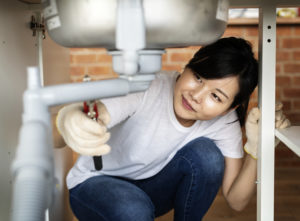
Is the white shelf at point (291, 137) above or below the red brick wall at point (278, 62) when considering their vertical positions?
below

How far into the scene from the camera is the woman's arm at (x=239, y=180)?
1030 millimetres

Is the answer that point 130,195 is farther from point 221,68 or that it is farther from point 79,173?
point 221,68

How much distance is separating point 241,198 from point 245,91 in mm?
310

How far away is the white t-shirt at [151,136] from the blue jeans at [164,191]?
0.09ft

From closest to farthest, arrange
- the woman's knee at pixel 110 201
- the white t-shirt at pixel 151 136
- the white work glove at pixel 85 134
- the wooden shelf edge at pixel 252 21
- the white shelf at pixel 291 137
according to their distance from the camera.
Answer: the white work glove at pixel 85 134
the white shelf at pixel 291 137
the woman's knee at pixel 110 201
the white t-shirt at pixel 151 136
the wooden shelf edge at pixel 252 21

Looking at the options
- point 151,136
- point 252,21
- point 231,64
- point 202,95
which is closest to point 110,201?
point 151,136

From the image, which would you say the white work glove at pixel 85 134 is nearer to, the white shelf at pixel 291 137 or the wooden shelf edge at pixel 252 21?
the white shelf at pixel 291 137

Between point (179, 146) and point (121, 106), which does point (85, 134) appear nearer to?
point (121, 106)

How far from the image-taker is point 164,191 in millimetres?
1069

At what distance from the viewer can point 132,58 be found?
465mm

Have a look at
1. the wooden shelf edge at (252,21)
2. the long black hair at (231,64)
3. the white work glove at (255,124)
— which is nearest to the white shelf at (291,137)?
the white work glove at (255,124)

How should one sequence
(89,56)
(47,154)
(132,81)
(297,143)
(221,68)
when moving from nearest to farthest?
(47,154)
(132,81)
(297,143)
(221,68)
(89,56)

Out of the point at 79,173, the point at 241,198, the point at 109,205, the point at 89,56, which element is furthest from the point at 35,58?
the point at 89,56

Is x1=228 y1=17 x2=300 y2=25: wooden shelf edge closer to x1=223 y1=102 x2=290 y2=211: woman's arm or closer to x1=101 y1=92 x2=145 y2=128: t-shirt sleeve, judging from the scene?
x1=223 y1=102 x2=290 y2=211: woman's arm
